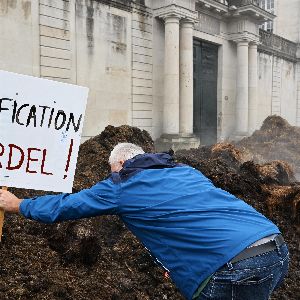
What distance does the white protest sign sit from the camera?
9.09ft

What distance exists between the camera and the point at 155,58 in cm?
1459

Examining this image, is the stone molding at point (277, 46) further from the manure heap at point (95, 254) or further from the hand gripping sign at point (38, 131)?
the hand gripping sign at point (38, 131)

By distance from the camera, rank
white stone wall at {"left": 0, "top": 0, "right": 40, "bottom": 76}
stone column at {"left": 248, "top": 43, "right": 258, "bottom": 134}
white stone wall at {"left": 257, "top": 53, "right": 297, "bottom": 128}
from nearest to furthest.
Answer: white stone wall at {"left": 0, "top": 0, "right": 40, "bottom": 76} < stone column at {"left": 248, "top": 43, "right": 258, "bottom": 134} < white stone wall at {"left": 257, "top": 53, "right": 297, "bottom": 128}

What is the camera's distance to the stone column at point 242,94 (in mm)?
19438

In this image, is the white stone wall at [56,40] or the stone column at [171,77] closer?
the white stone wall at [56,40]

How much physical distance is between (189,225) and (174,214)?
0.10m

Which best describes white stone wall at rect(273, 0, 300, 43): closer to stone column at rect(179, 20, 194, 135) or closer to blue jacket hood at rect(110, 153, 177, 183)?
stone column at rect(179, 20, 194, 135)

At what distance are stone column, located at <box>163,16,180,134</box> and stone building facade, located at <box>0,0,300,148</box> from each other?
0.12ft

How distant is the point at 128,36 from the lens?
13.4 metres

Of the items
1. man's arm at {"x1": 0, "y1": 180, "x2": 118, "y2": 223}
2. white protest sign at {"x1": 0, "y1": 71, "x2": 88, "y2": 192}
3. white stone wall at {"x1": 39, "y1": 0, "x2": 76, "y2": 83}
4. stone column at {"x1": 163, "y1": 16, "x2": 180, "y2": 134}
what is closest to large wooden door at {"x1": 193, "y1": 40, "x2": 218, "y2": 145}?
stone column at {"x1": 163, "y1": 16, "x2": 180, "y2": 134}

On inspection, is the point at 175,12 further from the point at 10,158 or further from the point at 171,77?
the point at 10,158

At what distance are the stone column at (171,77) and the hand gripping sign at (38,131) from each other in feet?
37.6

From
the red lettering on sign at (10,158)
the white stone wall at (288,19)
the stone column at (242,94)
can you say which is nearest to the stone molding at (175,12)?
the stone column at (242,94)

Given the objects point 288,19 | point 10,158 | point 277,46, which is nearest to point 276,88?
point 277,46
